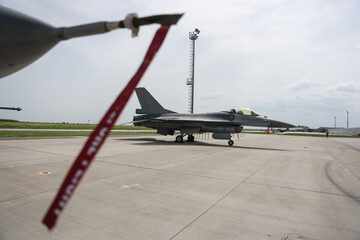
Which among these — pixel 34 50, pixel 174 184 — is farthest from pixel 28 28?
pixel 174 184

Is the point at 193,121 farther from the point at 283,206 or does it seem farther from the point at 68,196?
the point at 68,196

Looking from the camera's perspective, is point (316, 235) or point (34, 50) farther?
point (316, 235)

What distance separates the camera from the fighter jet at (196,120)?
15464mm

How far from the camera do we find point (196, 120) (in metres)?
16.6

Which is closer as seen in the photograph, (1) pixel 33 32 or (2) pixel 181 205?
(1) pixel 33 32

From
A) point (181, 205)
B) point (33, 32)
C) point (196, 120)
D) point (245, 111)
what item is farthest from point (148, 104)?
point (33, 32)

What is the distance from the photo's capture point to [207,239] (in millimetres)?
2828

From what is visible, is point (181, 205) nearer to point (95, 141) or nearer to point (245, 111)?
point (95, 141)

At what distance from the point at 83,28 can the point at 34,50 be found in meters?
0.38

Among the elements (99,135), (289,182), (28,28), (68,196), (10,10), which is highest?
(10,10)

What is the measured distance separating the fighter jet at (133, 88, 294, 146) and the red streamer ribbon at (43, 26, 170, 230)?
48.7 ft

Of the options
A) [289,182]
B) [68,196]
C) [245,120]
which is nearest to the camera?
[68,196]

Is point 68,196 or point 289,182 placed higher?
point 68,196

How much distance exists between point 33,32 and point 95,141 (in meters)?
0.88
